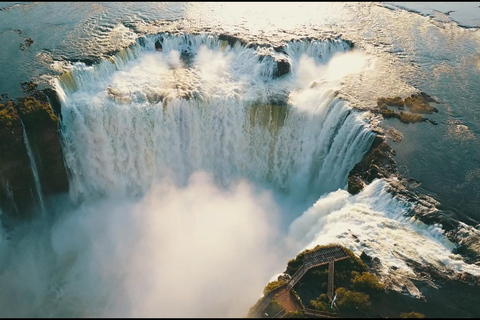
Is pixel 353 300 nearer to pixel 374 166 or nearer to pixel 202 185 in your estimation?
pixel 374 166

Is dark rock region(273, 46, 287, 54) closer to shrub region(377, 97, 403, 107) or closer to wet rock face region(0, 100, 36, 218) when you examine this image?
shrub region(377, 97, 403, 107)

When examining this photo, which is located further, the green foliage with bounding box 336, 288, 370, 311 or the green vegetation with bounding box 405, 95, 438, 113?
the green vegetation with bounding box 405, 95, 438, 113

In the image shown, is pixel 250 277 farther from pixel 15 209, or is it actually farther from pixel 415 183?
pixel 15 209

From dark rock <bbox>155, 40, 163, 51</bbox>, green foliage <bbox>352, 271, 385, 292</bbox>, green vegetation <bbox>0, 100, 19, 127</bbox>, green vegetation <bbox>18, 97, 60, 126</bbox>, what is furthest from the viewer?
dark rock <bbox>155, 40, 163, 51</bbox>

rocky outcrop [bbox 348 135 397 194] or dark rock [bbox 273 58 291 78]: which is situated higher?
dark rock [bbox 273 58 291 78]

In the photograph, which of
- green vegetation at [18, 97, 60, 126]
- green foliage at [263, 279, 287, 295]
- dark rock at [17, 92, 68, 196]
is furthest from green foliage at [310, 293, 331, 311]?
green vegetation at [18, 97, 60, 126]

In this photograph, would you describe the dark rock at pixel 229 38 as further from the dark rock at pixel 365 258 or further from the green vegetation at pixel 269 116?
the dark rock at pixel 365 258

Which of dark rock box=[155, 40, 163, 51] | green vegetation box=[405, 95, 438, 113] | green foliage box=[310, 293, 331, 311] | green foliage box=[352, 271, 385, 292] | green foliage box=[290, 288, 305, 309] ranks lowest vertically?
green foliage box=[290, 288, 305, 309]
